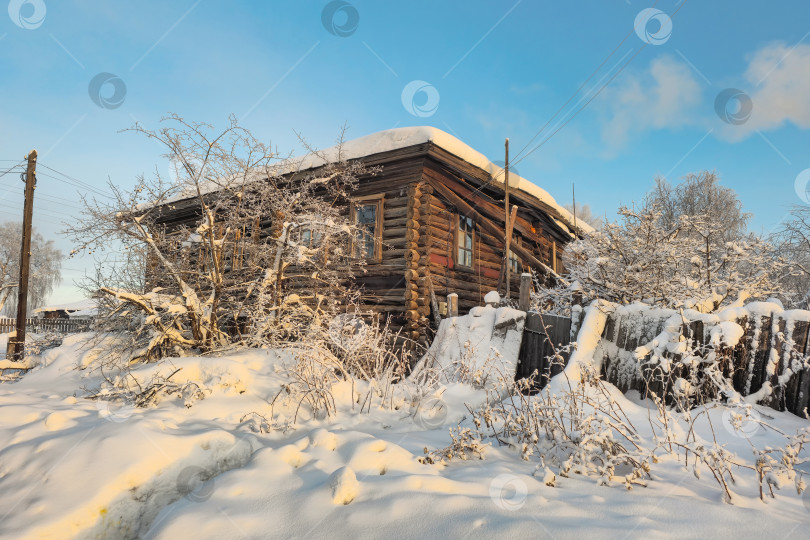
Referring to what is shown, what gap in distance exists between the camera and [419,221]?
952 centimetres

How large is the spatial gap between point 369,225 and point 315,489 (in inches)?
Result: 319

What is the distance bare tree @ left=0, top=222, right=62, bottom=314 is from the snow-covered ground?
38335mm

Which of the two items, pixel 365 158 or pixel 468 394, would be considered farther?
pixel 365 158

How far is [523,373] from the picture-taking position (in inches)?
211

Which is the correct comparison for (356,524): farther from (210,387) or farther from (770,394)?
(770,394)

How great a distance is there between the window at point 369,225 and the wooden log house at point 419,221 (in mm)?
24

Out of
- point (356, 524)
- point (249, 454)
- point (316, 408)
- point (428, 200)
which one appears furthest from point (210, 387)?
point (428, 200)

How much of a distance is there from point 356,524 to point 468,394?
270 cm

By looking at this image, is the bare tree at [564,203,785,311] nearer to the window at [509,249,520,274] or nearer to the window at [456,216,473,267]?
the window at [456,216,473,267]

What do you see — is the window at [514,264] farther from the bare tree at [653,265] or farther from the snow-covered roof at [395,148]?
the bare tree at [653,265]

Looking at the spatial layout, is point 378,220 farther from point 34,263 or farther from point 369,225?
point 34,263

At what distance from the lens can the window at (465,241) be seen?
35.5 ft

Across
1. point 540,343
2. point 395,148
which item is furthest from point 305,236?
point 540,343

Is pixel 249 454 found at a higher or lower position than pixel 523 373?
lower
